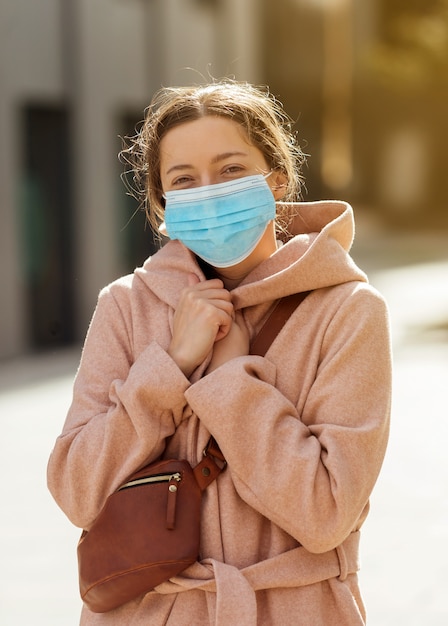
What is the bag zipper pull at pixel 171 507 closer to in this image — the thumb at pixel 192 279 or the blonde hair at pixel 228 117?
the thumb at pixel 192 279

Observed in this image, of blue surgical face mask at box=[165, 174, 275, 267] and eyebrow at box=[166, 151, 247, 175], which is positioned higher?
eyebrow at box=[166, 151, 247, 175]

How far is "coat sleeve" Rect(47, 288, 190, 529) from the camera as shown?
2162 mm

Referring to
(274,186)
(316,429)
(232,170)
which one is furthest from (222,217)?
(316,429)

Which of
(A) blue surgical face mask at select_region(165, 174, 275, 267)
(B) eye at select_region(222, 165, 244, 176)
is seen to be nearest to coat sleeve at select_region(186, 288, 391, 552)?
(A) blue surgical face mask at select_region(165, 174, 275, 267)

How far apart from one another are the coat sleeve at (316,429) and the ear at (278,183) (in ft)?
1.32

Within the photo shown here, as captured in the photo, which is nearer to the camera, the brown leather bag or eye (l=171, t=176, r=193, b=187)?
the brown leather bag

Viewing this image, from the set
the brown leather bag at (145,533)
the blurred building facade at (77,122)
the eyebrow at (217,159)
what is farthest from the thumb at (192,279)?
the blurred building facade at (77,122)

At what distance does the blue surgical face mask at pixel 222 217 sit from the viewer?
230 cm

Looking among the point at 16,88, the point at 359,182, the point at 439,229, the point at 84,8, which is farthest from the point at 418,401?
the point at 439,229

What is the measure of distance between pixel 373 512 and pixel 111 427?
12.5 feet

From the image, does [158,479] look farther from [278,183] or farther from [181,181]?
[278,183]

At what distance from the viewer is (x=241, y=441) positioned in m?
2.11

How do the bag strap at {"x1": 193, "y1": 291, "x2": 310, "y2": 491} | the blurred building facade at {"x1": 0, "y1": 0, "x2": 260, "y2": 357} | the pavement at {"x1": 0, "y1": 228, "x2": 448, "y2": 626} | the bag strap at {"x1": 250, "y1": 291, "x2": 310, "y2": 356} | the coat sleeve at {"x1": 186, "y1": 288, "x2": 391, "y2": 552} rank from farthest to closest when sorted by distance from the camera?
the blurred building facade at {"x1": 0, "y1": 0, "x2": 260, "y2": 357} → the pavement at {"x1": 0, "y1": 228, "x2": 448, "y2": 626} → the bag strap at {"x1": 250, "y1": 291, "x2": 310, "y2": 356} → the bag strap at {"x1": 193, "y1": 291, "x2": 310, "y2": 491} → the coat sleeve at {"x1": 186, "y1": 288, "x2": 391, "y2": 552}

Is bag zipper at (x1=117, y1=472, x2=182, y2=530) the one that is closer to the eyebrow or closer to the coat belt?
the coat belt
